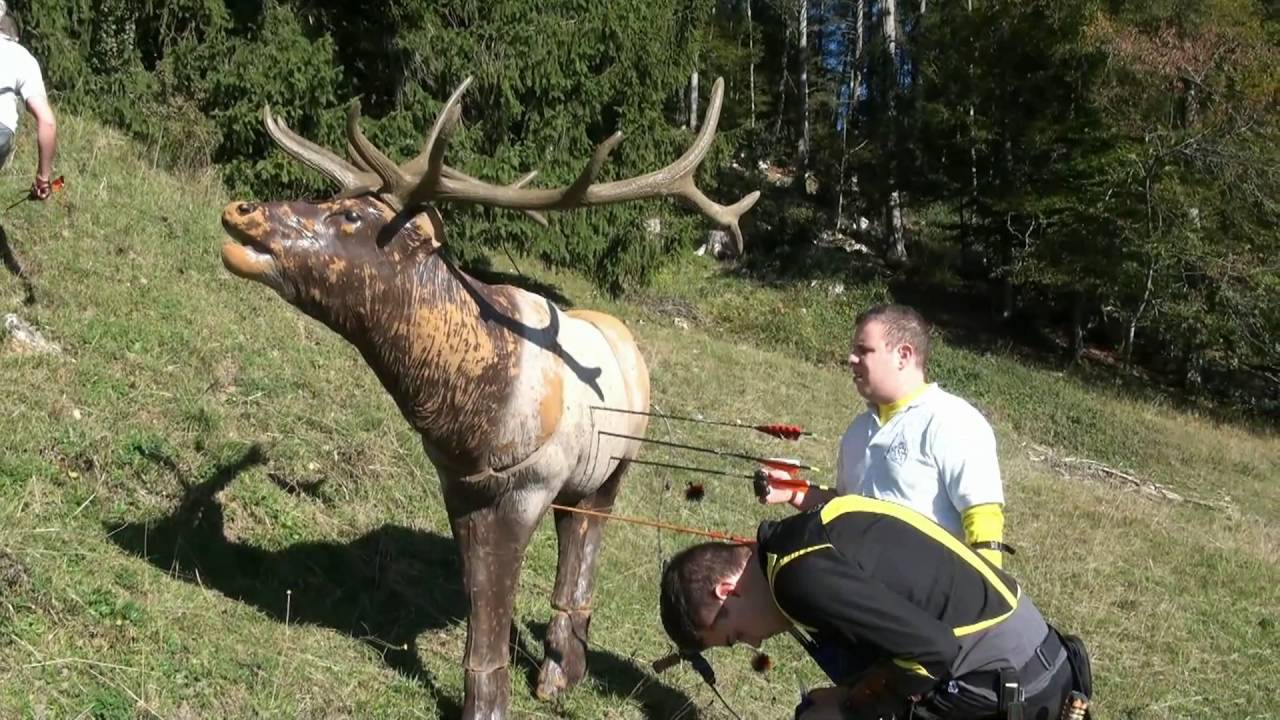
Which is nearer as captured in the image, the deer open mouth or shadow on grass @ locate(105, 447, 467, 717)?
the deer open mouth

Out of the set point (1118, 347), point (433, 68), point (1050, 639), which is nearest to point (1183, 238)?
point (1118, 347)

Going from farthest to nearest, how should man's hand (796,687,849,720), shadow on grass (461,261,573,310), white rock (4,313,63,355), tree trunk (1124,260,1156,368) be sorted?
tree trunk (1124,260,1156,368) < shadow on grass (461,261,573,310) < white rock (4,313,63,355) < man's hand (796,687,849,720)

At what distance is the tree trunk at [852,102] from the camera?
30297 mm

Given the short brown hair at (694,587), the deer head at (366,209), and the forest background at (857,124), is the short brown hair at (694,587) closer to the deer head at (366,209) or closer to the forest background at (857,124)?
the deer head at (366,209)

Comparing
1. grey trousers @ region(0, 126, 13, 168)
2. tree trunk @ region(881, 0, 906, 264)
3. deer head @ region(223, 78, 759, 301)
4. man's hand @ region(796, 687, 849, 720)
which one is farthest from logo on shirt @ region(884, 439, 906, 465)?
tree trunk @ region(881, 0, 906, 264)

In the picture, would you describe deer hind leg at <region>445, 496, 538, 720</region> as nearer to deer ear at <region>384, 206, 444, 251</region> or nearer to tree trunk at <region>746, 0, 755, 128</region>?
deer ear at <region>384, 206, 444, 251</region>

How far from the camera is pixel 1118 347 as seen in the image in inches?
1041

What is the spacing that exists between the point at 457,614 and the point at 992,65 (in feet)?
79.3

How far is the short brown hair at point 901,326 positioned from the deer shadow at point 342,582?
7.66 feet

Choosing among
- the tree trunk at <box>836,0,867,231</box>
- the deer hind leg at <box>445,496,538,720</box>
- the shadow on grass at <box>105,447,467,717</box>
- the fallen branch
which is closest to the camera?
the deer hind leg at <box>445,496,538,720</box>

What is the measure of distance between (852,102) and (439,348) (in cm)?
3378

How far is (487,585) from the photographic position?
13.5ft

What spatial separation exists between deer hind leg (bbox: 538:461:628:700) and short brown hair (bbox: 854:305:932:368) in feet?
5.40

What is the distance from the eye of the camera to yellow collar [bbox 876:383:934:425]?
12.0ft
